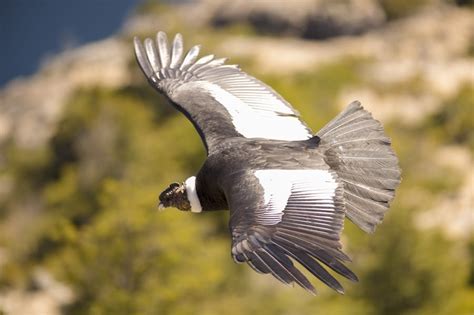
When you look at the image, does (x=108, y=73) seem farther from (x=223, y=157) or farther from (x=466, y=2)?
(x=223, y=157)

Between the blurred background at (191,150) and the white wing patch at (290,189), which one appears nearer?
the white wing patch at (290,189)

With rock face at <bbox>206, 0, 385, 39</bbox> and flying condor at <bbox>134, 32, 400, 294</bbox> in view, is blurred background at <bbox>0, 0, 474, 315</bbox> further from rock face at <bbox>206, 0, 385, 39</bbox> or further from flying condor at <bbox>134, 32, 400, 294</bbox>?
flying condor at <bbox>134, 32, 400, 294</bbox>

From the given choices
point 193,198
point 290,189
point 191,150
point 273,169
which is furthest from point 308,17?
point 290,189

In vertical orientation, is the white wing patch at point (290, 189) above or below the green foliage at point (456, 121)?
below

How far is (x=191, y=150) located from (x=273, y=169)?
1003 inches

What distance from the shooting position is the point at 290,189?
308 inches

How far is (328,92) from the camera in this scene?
181 feet

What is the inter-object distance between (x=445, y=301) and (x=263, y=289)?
4605mm

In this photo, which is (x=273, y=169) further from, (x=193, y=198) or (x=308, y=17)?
(x=308, y=17)

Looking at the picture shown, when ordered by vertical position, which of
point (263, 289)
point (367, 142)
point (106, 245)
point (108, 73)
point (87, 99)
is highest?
point (108, 73)

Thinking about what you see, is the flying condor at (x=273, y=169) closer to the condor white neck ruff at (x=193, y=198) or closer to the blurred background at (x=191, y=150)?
the condor white neck ruff at (x=193, y=198)

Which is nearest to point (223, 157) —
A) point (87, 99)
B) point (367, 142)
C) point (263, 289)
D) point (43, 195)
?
point (367, 142)

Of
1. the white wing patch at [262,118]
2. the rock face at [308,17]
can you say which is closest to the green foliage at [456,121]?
the rock face at [308,17]

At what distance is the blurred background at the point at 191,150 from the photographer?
2355 centimetres
